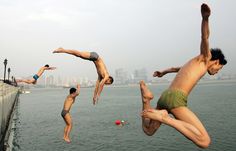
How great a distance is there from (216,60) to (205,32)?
94cm

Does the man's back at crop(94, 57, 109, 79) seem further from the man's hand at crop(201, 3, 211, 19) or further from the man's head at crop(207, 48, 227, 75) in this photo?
the man's hand at crop(201, 3, 211, 19)

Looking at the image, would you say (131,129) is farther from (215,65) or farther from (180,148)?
(215,65)

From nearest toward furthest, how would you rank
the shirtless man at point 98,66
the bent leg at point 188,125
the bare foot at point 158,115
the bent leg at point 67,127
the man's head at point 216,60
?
the bent leg at point 188,125, the bare foot at point 158,115, the man's head at point 216,60, the shirtless man at point 98,66, the bent leg at point 67,127

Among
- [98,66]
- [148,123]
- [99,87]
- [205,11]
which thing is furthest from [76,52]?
[205,11]

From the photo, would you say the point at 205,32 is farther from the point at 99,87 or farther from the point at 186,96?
the point at 99,87

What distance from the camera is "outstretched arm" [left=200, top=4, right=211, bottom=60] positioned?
5609 mm

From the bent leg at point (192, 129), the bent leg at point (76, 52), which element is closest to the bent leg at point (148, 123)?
the bent leg at point (192, 129)

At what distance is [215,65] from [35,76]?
27.8 ft

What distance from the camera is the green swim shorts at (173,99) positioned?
629 cm

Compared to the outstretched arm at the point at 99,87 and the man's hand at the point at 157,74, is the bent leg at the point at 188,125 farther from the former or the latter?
the outstretched arm at the point at 99,87

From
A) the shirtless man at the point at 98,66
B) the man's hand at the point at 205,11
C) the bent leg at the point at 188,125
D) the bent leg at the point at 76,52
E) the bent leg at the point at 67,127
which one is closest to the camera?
the man's hand at the point at 205,11

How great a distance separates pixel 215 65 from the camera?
6.44 meters

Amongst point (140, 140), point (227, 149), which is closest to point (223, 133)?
point (227, 149)

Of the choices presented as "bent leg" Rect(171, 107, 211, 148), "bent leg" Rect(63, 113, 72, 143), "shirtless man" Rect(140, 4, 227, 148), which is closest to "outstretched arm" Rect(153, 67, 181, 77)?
"shirtless man" Rect(140, 4, 227, 148)
